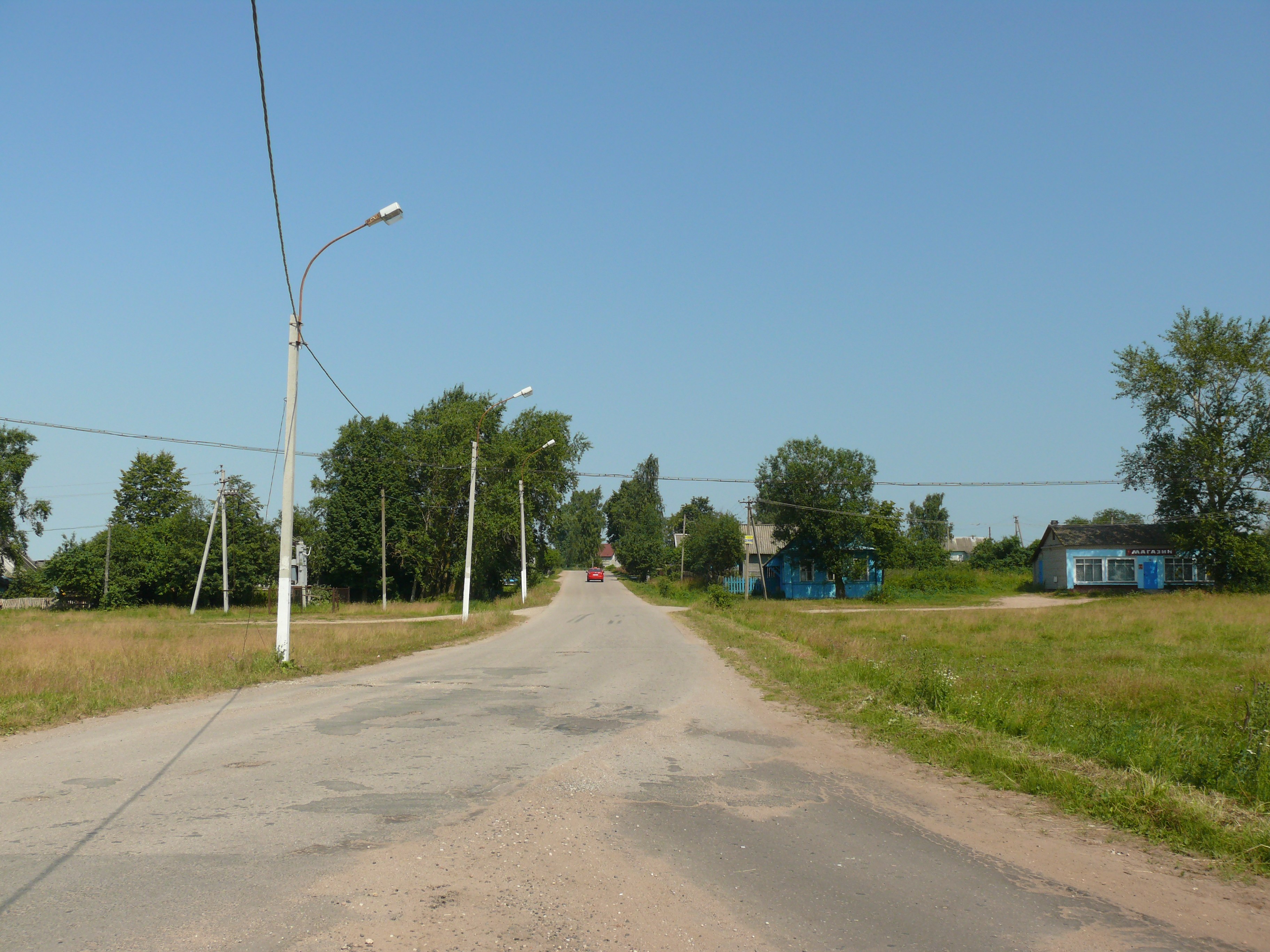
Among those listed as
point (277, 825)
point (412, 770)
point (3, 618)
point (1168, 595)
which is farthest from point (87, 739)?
point (1168, 595)

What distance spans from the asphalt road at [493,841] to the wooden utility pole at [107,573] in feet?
146

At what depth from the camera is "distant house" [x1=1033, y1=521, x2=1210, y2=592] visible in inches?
2256

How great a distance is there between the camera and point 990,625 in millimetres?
29891

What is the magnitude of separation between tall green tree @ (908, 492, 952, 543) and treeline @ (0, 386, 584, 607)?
92857mm

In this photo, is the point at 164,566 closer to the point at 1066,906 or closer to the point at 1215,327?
the point at 1066,906

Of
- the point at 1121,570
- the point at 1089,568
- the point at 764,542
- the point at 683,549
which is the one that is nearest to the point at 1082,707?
the point at 1089,568

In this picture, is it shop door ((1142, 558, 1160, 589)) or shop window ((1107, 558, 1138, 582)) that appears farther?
shop window ((1107, 558, 1138, 582))

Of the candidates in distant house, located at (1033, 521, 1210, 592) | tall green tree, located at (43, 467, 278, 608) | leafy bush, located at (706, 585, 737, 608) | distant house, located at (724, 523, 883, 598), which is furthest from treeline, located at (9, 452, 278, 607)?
distant house, located at (1033, 521, 1210, 592)

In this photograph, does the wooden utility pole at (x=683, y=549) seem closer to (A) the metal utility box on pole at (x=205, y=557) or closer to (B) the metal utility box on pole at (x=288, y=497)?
(A) the metal utility box on pole at (x=205, y=557)

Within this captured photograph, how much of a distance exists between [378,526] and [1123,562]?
5262 cm

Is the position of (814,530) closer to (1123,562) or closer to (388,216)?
(1123,562)

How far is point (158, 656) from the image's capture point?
54.1 feet

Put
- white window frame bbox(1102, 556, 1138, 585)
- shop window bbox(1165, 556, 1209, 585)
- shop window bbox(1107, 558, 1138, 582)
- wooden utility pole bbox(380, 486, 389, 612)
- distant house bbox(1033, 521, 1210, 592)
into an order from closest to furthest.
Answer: wooden utility pole bbox(380, 486, 389, 612)
shop window bbox(1165, 556, 1209, 585)
distant house bbox(1033, 521, 1210, 592)
white window frame bbox(1102, 556, 1138, 585)
shop window bbox(1107, 558, 1138, 582)

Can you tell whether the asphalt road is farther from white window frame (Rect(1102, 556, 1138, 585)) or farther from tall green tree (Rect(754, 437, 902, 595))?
white window frame (Rect(1102, 556, 1138, 585))
